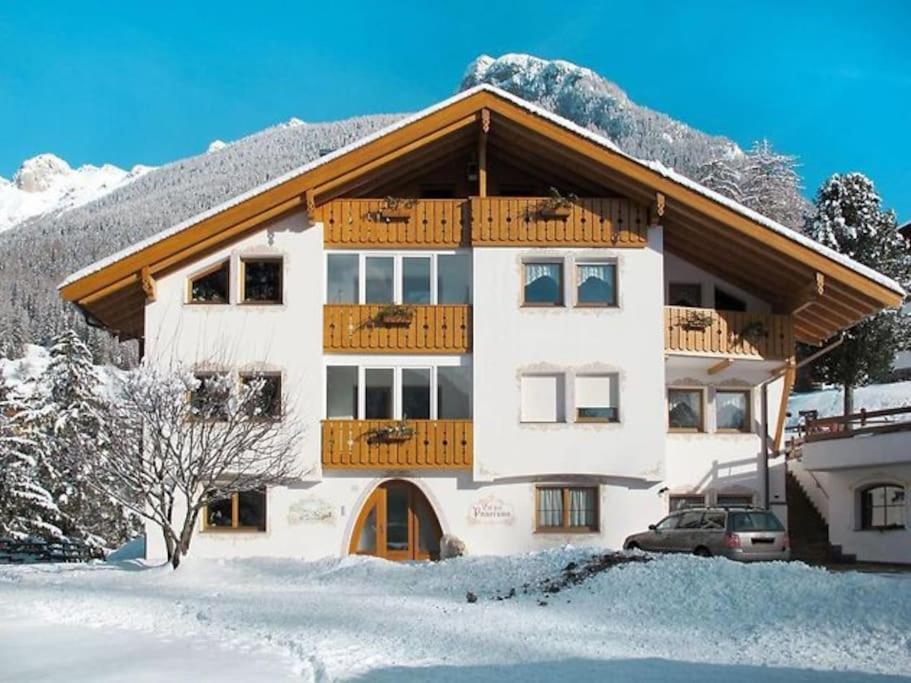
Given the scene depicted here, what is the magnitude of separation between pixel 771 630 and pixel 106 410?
1605cm

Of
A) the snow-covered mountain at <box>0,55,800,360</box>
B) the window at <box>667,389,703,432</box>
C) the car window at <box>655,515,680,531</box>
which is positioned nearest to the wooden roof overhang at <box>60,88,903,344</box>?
the window at <box>667,389,703,432</box>

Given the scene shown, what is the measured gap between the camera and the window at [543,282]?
29.1 m

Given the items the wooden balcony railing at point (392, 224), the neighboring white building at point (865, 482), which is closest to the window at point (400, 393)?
the wooden balcony railing at point (392, 224)

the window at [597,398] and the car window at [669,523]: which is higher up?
the window at [597,398]

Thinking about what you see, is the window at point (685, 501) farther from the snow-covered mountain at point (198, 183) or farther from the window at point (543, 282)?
the snow-covered mountain at point (198, 183)

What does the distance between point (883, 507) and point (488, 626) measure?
17.5 meters

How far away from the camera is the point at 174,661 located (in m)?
12.9

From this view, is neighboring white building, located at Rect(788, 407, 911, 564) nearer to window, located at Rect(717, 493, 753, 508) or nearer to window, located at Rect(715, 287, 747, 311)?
window, located at Rect(717, 493, 753, 508)

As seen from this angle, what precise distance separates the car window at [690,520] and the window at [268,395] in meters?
9.61

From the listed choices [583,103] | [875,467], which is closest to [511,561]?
[875,467]

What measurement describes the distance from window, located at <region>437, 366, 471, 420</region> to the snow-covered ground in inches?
286

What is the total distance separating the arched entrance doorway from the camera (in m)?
28.3

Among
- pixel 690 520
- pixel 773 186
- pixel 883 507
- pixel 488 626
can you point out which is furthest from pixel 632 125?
pixel 488 626

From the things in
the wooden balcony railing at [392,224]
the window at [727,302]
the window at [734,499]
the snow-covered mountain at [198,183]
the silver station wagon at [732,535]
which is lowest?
the silver station wagon at [732,535]
